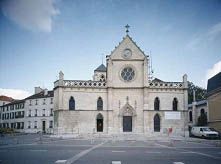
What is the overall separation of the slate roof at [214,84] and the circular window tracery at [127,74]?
11.9 meters

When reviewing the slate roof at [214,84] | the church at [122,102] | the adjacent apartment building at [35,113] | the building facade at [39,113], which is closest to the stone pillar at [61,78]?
the church at [122,102]

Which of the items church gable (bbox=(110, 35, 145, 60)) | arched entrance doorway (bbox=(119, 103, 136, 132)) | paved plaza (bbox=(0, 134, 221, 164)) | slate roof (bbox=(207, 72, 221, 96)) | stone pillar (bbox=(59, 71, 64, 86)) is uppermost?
church gable (bbox=(110, 35, 145, 60))

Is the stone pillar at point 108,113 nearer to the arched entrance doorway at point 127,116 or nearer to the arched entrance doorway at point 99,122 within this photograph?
the arched entrance doorway at point 99,122

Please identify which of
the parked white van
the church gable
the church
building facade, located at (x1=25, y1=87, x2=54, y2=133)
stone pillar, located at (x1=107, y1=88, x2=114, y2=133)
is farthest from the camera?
building facade, located at (x1=25, y1=87, x2=54, y2=133)

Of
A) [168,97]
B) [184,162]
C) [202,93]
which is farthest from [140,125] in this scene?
[202,93]

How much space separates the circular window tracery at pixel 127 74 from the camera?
44969 mm

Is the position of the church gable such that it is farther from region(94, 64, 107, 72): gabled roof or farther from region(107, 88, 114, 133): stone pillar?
region(94, 64, 107, 72): gabled roof

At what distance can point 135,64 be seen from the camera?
148ft

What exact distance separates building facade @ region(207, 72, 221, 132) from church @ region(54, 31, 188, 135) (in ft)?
12.3

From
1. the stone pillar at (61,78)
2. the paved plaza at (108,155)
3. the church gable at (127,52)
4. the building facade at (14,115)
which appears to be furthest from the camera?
the building facade at (14,115)

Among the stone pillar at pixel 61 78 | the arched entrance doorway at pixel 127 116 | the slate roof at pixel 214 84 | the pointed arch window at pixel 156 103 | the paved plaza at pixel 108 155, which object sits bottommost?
the paved plaza at pixel 108 155

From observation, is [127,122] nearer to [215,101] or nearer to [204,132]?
[204,132]

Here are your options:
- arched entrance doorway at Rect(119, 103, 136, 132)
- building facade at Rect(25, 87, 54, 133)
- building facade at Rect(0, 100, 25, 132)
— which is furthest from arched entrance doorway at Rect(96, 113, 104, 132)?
building facade at Rect(0, 100, 25, 132)

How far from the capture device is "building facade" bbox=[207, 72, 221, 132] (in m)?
38.8
